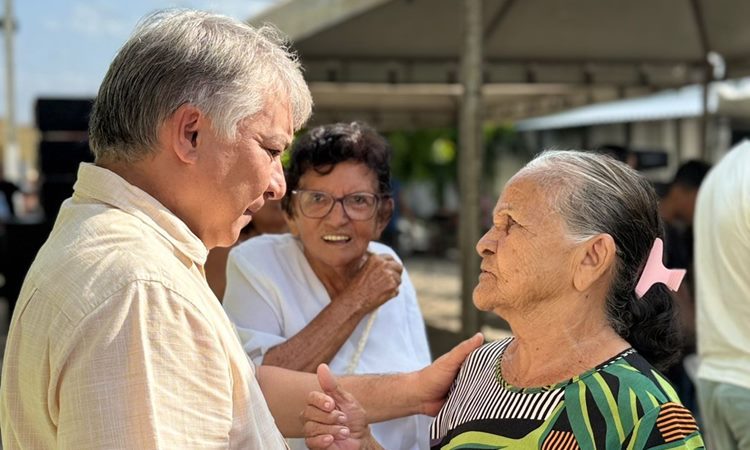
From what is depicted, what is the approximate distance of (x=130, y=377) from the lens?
3.54ft

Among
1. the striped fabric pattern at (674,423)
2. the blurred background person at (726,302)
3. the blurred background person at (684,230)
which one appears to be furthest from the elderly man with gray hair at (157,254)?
→ the blurred background person at (684,230)

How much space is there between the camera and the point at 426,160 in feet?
71.9

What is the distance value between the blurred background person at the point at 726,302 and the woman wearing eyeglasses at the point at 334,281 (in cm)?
125

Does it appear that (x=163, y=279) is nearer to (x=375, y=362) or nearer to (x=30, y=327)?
(x=30, y=327)

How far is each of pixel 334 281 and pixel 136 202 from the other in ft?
3.69

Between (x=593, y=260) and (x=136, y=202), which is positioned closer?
(x=136, y=202)

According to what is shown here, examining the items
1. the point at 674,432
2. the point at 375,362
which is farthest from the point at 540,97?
the point at 674,432

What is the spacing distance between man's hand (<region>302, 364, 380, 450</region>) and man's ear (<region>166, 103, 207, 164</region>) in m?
0.63

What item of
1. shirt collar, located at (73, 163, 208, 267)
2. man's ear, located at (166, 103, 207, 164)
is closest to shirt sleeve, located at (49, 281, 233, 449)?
shirt collar, located at (73, 163, 208, 267)

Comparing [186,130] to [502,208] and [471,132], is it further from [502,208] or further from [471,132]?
[471,132]

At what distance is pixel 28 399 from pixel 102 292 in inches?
9.1

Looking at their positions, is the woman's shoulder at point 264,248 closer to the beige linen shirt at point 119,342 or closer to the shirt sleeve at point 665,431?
the beige linen shirt at point 119,342

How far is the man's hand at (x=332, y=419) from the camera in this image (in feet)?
5.51

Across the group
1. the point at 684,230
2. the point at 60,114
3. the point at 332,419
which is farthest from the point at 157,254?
the point at 60,114
